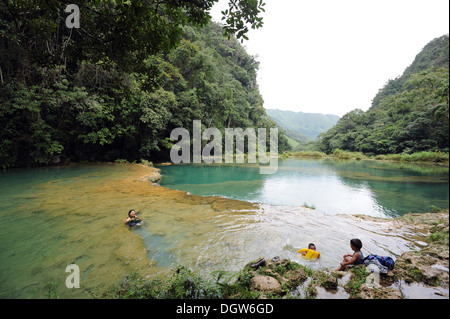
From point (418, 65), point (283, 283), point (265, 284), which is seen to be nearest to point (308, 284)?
point (283, 283)

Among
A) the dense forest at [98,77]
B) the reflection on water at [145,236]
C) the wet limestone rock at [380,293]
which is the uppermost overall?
the dense forest at [98,77]

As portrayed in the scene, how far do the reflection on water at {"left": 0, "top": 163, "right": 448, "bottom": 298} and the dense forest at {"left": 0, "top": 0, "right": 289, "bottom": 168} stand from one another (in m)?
3.20

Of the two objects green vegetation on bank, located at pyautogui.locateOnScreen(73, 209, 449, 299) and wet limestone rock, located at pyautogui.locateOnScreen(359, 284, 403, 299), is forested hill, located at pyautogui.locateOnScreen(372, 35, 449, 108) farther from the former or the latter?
wet limestone rock, located at pyautogui.locateOnScreen(359, 284, 403, 299)

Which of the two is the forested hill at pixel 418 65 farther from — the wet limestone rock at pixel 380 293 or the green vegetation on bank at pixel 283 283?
the wet limestone rock at pixel 380 293

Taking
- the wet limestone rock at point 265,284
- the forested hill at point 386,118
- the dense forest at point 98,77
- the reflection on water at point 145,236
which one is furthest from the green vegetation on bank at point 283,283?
the forested hill at point 386,118

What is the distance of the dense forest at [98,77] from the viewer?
3070 mm

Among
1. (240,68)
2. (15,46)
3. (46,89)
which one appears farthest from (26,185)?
(240,68)

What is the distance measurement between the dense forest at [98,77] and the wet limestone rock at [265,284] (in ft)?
10.5

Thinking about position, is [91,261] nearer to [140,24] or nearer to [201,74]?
[140,24]

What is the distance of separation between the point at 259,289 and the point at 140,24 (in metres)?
3.99

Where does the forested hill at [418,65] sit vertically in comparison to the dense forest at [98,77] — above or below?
above

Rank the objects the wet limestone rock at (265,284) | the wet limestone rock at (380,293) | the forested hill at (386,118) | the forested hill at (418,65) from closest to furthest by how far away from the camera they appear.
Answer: the wet limestone rock at (380,293), the wet limestone rock at (265,284), the forested hill at (386,118), the forested hill at (418,65)

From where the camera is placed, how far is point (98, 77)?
14.7 meters

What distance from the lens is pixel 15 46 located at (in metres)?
11.3
